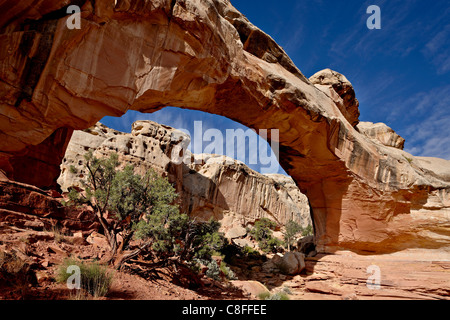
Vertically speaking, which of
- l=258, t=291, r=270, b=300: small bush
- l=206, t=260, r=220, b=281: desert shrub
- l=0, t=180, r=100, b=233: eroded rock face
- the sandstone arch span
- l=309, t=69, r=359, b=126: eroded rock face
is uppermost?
l=309, t=69, r=359, b=126: eroded rock face

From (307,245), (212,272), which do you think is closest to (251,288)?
(212,272)

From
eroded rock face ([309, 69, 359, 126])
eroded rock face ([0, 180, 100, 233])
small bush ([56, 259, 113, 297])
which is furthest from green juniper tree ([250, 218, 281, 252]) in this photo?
small bush ([56, 259, 113, 297])

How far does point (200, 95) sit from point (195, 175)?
21.0 meters

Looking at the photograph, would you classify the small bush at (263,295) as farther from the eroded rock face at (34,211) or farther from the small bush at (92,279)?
the eroded rock face at (34,211)

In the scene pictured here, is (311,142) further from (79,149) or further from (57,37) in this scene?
(79,149)

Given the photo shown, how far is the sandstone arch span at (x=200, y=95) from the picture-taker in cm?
600

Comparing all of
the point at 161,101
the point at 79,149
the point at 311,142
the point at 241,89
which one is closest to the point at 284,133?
the point at 311,142

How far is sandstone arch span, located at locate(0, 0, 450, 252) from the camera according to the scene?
6.00 metres

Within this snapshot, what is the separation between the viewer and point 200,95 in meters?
9.55

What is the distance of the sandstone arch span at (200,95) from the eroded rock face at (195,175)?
8492 millimetres

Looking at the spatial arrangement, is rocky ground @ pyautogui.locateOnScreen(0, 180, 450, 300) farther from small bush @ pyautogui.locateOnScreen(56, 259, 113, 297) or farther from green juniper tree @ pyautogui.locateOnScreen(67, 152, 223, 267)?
green juniper tree @ pyautogui.locateOnScreen(67, 152, 223, 267)

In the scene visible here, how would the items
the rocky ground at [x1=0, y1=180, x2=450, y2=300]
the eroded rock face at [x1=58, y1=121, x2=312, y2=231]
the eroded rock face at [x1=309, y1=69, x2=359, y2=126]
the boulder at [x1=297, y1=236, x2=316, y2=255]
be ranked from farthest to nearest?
the eroded rock face at [x1=58, y1=121, x2=312, y2=231]
the boulder at [x1=297, y1=236, x2=316, y2=255]
the eroded rock face at [x1=309, y1=69, x2=359, y2=126]
the rocky ground at [x1=0, y1=180, x2=450, y2=300]

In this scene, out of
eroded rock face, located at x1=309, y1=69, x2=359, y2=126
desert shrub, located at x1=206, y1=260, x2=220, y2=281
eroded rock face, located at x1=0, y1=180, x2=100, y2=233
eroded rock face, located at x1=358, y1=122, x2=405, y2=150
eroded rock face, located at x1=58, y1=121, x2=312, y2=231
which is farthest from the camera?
eroded rock face, located at x1=58, y1=121, x2=312, y2=231

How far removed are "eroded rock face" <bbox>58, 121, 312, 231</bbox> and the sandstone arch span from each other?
849cm
